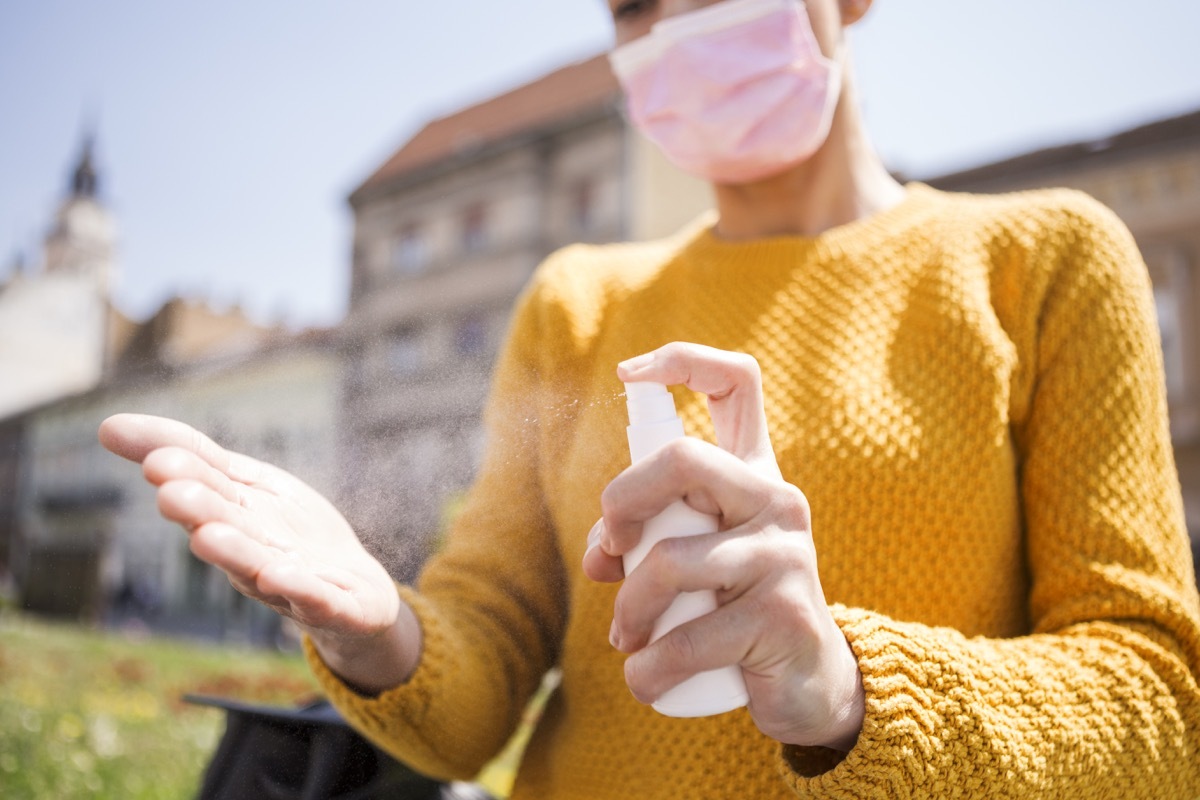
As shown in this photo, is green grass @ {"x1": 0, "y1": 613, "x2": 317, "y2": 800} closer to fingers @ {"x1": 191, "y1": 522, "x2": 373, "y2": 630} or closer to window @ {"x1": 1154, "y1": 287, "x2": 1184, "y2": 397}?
fingers @ {"x1": 191, "y1": 522, "x2": 373, "y2": 630}

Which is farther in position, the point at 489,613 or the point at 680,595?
the point at 489,613

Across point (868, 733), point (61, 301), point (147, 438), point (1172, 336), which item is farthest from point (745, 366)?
point (1172, 336)

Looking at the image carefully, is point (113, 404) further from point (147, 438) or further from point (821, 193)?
point (821, 193)

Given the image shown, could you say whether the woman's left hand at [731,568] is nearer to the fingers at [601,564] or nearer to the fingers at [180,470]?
the fingers at [601,564]

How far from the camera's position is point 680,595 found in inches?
20.6

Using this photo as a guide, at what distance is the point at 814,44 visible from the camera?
0.97 meters

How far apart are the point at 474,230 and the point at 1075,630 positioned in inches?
140

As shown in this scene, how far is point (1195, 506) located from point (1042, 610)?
305 inches

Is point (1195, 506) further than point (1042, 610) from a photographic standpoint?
Yes

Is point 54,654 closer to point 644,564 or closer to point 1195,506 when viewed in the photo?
point 644,564

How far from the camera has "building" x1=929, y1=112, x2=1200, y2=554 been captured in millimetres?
7246

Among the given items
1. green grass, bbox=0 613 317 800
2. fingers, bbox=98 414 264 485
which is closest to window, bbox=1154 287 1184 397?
green grass, bbox=0 613 317 800

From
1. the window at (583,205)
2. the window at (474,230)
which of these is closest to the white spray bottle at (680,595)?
the window at (474,230)

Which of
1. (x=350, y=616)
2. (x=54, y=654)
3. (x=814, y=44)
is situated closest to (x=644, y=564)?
(x=350, y=616)
